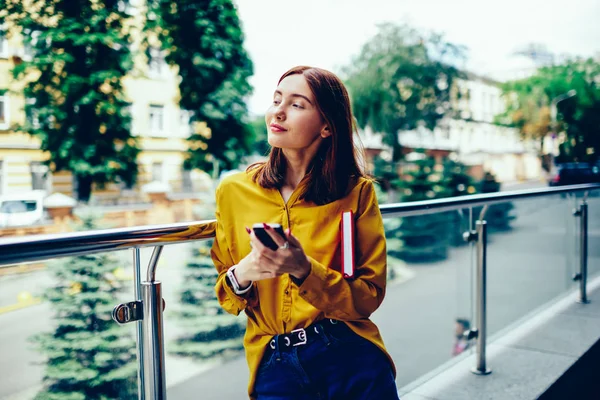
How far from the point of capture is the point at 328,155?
1188 millimetres

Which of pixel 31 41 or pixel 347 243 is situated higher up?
pixel 31 41

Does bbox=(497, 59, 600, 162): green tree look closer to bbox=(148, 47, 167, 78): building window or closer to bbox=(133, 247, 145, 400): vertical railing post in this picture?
bbox=(148, 47, 167, 78): building window

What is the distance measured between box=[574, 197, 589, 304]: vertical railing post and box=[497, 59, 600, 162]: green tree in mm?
13610

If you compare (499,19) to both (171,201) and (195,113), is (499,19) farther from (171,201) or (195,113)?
(171,201)

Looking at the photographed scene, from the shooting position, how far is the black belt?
3.73ft

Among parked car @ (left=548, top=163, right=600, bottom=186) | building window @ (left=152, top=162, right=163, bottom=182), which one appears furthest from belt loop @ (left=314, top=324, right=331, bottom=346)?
building window @ (left=152, top=162, right=163, bottom=182)

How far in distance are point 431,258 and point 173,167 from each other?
21.3 m

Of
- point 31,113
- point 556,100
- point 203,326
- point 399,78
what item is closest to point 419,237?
point 203,326

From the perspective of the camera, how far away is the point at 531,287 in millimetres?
3971

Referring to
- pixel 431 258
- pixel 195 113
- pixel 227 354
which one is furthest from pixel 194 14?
pixel 227 354

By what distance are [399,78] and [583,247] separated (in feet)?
46.0

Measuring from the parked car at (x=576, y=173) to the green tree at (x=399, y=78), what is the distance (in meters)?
4.99

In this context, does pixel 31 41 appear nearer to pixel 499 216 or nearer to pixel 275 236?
pixel 499 216

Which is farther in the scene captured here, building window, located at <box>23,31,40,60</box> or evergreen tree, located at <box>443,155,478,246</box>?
building window, located at <box>23,31,40,60</box>
